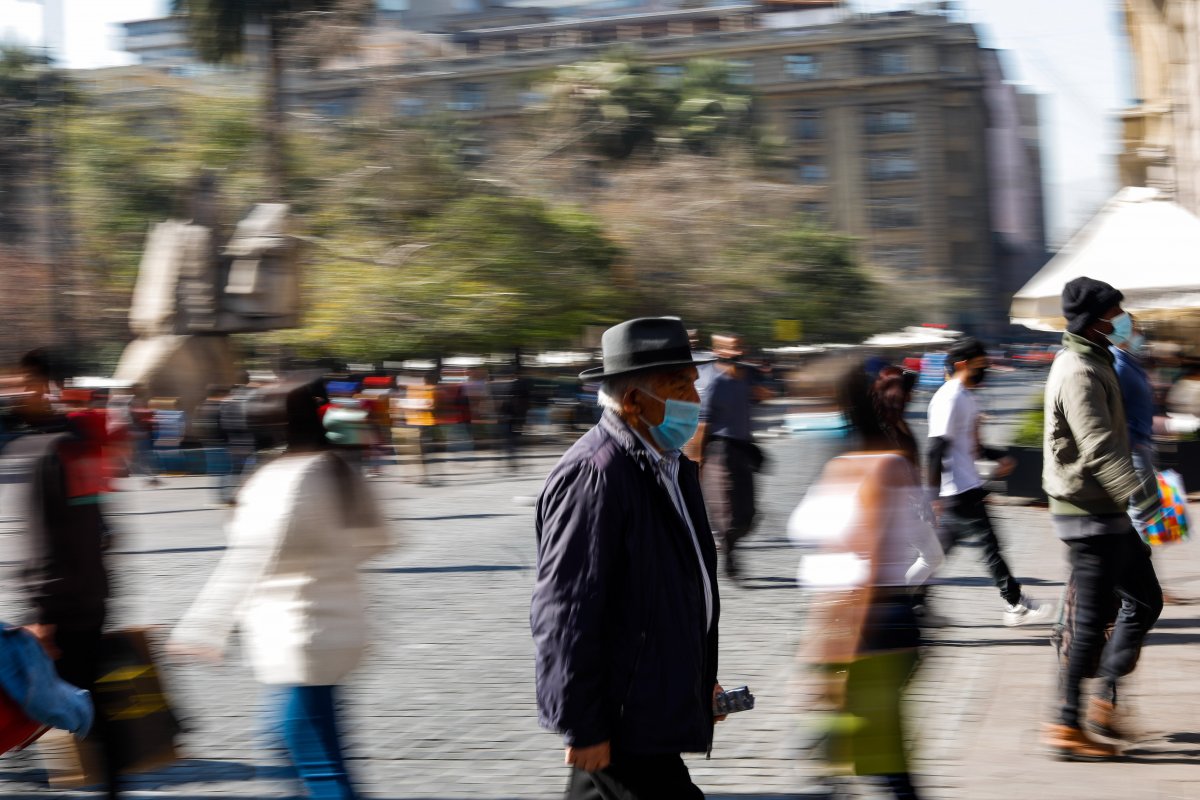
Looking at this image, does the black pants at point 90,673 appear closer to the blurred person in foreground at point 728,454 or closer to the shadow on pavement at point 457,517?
the blurred person in foreground at point 728,454

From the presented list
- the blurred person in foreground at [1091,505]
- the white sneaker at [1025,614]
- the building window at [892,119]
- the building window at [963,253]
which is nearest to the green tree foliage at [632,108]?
the white sneaker at [1025,614]

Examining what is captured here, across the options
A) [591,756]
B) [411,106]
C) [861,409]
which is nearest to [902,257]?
[411,106]

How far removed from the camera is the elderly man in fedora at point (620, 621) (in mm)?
3008

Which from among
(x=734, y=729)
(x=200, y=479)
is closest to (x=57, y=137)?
(x=200, y=479)

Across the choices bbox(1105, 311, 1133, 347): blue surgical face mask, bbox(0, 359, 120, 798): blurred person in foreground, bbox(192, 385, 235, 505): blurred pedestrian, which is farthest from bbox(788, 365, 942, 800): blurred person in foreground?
bbox(192, 385, 235, 505): blurred pedestrian

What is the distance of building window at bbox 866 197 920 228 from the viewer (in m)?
88.0

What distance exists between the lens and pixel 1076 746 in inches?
207

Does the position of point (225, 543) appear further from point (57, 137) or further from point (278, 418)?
point (57, 137)

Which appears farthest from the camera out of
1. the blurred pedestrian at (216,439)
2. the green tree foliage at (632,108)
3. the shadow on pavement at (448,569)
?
the green tree foliage at (632,108)

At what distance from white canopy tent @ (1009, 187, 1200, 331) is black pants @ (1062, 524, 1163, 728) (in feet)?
18.4

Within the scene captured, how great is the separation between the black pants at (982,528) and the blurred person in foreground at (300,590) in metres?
4.71

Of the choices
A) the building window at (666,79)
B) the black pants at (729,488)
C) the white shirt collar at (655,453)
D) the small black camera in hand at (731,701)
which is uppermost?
the building window at (666,79)

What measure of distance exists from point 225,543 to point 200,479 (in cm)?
1058

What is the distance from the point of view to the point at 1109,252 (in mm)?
11523
